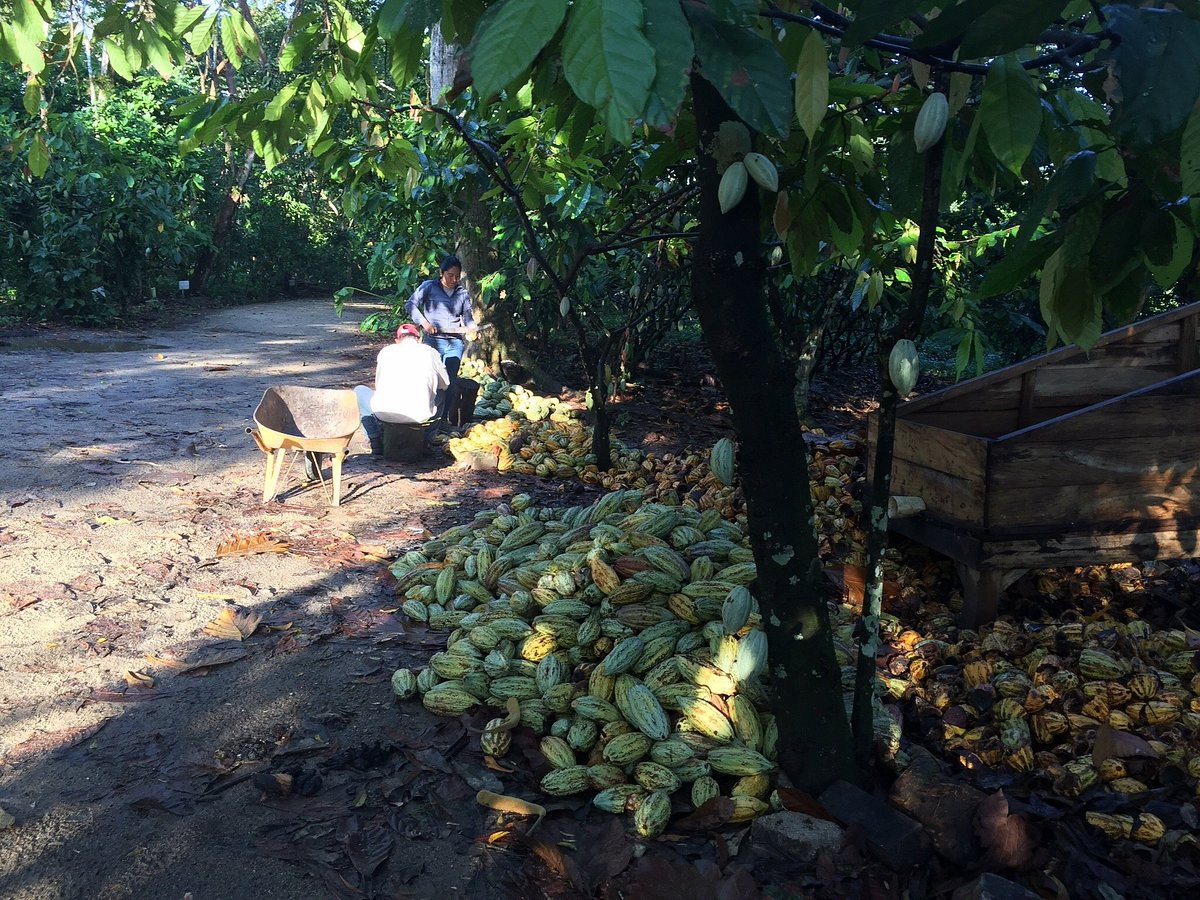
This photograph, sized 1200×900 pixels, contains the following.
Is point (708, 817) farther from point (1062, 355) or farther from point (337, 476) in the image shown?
point (337, 476)

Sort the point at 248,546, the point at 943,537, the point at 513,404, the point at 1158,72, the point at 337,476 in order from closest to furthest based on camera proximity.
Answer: the point at 1158,72
the point at 943,537
the point at 248,546
the point at 337,476
the point at 513,404

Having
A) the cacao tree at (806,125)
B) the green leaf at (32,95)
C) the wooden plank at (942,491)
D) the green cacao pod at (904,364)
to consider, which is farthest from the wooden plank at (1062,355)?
the green leaf at (32,95)

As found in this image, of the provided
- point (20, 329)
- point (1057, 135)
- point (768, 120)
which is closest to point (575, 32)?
point (768, 120)

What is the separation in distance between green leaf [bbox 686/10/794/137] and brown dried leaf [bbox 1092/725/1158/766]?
218 centimetres

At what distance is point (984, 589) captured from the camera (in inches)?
131

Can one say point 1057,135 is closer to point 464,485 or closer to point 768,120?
point 768,120

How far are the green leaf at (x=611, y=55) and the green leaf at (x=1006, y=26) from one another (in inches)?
17.6

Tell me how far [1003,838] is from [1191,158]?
68.3 inches

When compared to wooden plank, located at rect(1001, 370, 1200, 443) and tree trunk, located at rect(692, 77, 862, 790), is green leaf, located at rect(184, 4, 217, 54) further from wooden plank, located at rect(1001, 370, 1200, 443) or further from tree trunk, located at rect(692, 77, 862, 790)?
wooden plank, located at rect(1001, 370, 1200, 443)

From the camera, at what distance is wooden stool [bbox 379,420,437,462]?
22.5ft

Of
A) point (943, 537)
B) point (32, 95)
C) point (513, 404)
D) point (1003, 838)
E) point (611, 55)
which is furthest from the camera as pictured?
point (513, 404)

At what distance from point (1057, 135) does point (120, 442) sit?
672cm

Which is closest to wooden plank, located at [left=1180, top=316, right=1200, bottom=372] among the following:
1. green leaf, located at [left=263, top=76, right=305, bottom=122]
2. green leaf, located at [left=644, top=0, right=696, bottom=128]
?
green leaf, located at [left=263, top=76, right=305, bottom=122]

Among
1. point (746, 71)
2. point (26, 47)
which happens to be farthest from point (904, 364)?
point (26, 47)
